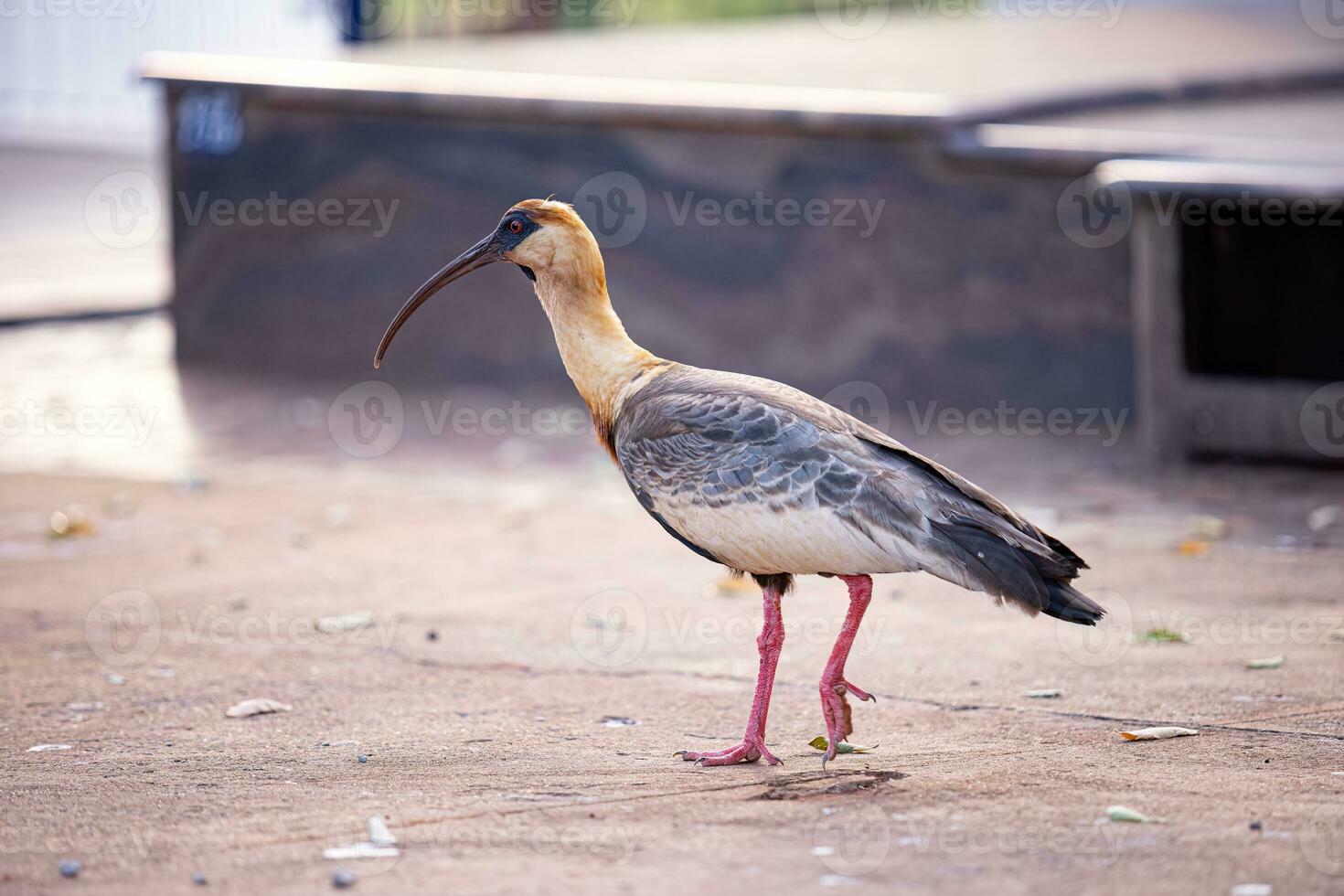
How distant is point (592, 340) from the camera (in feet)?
18.8

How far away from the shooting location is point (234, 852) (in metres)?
4.30

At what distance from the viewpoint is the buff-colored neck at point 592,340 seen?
18.7 ft

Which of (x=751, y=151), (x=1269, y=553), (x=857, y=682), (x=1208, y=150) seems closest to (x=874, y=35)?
(x=751, y=151)

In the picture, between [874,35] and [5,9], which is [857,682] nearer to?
[874,35]

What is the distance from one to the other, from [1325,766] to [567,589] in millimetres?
3737
